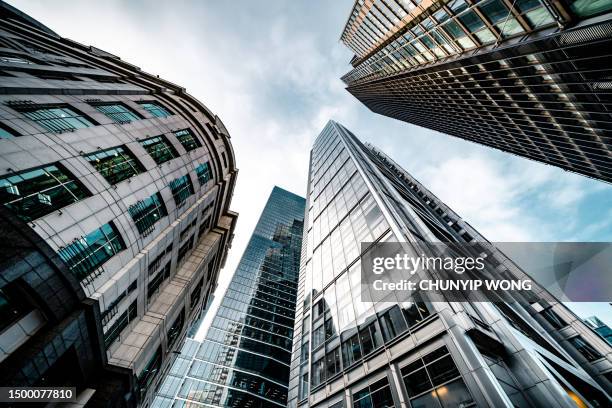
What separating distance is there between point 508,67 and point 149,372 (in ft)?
141

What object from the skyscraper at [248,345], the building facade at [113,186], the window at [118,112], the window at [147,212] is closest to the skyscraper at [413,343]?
the building facade at [113,186]

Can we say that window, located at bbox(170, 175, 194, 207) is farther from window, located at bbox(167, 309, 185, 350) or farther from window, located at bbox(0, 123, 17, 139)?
window, located at bbox(167, 309, 185, 350)

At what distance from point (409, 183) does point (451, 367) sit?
220 feet

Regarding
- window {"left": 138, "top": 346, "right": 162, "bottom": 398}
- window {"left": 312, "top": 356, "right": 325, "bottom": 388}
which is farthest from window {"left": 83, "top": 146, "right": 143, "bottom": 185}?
window {"left": 312, "top": 356, "right": 325, "bottom": 388}

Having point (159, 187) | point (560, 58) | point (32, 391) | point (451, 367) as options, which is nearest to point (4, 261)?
point (32, 391)

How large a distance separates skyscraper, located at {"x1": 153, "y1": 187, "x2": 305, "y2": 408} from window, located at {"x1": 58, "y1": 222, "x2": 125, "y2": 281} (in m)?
52.7

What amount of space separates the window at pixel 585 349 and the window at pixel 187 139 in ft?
147

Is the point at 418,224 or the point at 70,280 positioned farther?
the point at 418,224

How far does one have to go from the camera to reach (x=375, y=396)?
1372 cm

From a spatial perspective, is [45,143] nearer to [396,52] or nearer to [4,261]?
[4,261]

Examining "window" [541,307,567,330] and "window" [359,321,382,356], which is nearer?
"window" [359,321,382,356]

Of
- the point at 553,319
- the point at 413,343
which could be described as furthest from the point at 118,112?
the point at 553,319

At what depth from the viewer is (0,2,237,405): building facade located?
1291 centimetres

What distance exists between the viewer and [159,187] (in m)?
21.2
